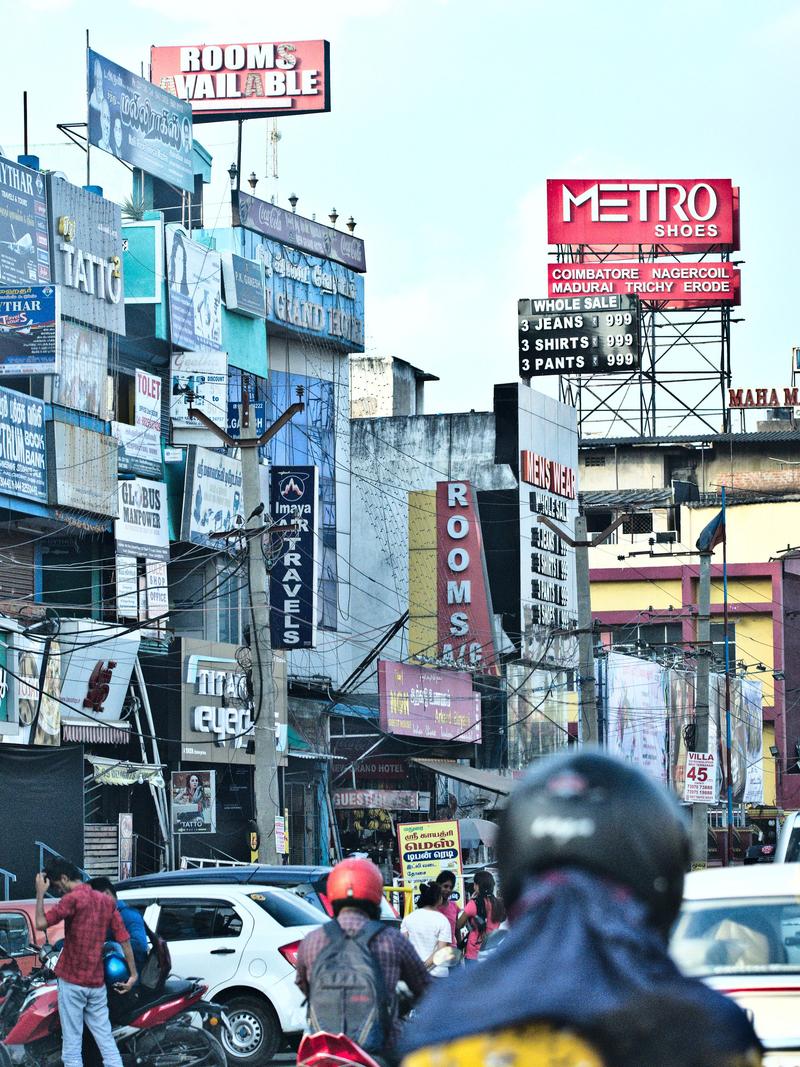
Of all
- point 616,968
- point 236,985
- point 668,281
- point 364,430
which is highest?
point 668,281

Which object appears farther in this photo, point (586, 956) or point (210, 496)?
point (210, 496)

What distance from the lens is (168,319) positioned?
3850 cm

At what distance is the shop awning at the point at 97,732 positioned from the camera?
105ft

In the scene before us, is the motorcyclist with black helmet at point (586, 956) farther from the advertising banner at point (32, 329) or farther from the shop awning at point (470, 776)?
the shop awning at point (470, 776)

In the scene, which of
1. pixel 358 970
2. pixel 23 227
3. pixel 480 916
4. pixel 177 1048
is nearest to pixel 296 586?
pixel 23 227

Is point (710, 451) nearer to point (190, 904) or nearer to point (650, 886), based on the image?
point (190, 904)

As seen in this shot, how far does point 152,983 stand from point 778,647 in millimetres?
59456

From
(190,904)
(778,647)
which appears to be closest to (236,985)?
(190,904)

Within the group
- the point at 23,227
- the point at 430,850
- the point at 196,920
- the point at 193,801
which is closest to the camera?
the point at 196,920

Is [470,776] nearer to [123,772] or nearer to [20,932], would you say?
[123,772]

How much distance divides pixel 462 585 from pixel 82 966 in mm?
35694

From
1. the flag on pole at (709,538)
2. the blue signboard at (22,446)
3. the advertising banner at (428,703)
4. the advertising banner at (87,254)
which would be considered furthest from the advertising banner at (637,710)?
the blue signboard at (22,446)

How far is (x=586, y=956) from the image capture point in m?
2.28

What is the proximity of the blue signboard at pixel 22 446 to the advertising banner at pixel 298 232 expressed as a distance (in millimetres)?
14751
